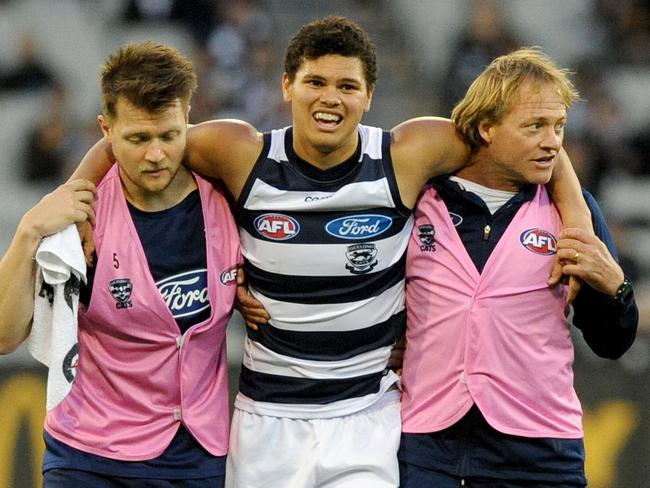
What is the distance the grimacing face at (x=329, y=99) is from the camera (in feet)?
12.8

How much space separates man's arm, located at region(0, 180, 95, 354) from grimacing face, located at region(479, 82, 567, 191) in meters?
1.35

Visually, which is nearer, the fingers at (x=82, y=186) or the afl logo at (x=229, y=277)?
the fingers at (x=82, y=186)

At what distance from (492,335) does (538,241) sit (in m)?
0.36

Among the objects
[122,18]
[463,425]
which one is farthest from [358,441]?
[122,18]

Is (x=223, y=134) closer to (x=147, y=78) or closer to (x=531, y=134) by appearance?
(x=147, y=78)

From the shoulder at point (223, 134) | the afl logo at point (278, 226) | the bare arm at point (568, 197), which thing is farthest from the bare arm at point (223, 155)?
the bare arm at point (568, 197)

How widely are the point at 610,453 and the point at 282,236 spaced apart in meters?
3.30

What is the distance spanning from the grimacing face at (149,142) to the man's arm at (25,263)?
208 mm

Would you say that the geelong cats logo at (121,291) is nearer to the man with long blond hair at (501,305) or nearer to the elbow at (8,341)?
the elbow at (8,341)

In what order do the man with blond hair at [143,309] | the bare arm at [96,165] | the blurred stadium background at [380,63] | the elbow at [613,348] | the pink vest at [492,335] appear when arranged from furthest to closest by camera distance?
the blurred stadium background at [380,63], the elbow at [613,348], the bare arm at [96,165], the pink vest at [492,335], the man with blond hair at [143,309]

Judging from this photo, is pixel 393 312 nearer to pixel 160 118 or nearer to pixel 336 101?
pixel 336 101

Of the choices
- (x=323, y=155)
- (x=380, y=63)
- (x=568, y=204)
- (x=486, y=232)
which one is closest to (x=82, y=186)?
(x=323, y=155)

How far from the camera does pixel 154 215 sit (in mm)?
3961

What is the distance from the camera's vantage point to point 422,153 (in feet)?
13.3
